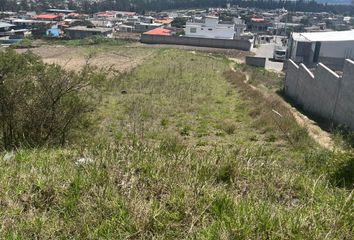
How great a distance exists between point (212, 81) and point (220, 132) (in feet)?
46.3

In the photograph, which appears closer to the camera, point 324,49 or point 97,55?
point 324,49

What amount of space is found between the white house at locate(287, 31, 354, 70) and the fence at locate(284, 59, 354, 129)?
847 inches

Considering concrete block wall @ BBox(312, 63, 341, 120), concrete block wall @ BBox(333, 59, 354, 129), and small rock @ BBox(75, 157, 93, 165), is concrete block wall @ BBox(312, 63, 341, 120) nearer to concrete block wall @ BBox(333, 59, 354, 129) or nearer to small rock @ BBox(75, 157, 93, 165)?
concrete block wall @ BBox(333, 59, 354, 129)

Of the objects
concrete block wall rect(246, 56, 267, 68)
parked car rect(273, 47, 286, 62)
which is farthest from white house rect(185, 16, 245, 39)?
concrete block wall rect(246, 56, 267, 68)

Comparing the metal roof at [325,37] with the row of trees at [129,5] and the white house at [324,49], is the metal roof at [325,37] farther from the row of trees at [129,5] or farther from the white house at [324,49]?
the row of trees at [129,5]

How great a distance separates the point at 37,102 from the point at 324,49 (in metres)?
41.2

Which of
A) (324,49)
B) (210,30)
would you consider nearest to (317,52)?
(324,49)

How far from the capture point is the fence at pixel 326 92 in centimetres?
1692

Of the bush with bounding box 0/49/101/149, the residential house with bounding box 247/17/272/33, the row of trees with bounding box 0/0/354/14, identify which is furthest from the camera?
the row of trees with bounding box 0/0/354/14

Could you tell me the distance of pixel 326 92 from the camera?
19328 mm

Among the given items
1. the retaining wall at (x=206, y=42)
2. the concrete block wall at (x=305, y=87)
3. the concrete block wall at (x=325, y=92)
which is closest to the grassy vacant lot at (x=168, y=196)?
the concrete block wall at (x=325, y=92)

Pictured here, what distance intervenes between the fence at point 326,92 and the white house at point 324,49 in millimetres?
21510

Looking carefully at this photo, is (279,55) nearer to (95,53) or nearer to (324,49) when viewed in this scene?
(324,49)

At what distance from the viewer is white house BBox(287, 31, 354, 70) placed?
44.2 meters
